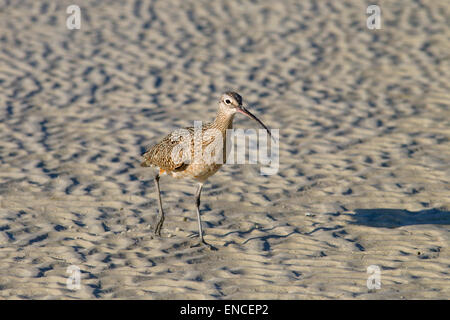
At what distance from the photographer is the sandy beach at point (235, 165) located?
6645mm

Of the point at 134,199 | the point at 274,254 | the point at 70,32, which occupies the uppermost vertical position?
the point at 70,32

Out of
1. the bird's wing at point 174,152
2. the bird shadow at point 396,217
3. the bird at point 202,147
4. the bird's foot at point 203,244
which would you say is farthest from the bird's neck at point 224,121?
the bird shadow at point 396,217

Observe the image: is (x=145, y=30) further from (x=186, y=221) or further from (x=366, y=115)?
(x=186, y=221)

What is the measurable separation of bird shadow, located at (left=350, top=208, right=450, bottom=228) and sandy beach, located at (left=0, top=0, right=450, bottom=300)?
0.03m

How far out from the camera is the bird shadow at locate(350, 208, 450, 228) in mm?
7715

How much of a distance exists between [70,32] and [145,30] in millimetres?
1610

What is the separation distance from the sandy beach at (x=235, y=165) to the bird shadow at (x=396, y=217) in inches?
1.0

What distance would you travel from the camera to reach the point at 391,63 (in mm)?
13344

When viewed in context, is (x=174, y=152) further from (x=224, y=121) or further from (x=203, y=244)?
(x=203, y=244)

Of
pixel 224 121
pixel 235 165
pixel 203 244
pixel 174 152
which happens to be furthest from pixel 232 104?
pixel 235 165

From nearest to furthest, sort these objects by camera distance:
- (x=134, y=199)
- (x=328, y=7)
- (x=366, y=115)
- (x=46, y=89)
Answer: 1. (x=134, y=199)
2. (x=366, y=115)
3. (x=46, y=89)
4. (x=328, y=7)

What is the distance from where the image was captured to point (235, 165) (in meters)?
9.67

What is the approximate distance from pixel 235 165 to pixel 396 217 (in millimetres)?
2624

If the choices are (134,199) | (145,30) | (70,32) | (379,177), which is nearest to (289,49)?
(145,30)
